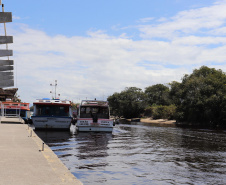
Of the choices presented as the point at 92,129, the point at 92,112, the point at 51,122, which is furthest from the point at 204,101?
the point at 51,122

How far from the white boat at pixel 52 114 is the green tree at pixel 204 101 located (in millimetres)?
34339

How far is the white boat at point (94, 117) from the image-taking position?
99.5 feet

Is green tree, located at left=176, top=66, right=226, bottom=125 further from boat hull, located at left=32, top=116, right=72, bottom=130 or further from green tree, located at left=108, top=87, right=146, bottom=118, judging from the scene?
green tree, located at left=108, top=87, right=146, bottom=118

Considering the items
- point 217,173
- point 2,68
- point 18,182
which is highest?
point 2,68

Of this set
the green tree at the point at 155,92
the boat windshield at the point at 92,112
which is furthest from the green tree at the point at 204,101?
the green tree at the point at 155,92

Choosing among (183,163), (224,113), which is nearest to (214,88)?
(224,113)

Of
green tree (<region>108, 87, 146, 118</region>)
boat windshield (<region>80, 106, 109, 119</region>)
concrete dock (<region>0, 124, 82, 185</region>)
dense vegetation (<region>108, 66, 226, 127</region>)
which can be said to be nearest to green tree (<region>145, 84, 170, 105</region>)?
green tree (<region>108, 87, 146, 118</region>)

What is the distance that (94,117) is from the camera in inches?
1310

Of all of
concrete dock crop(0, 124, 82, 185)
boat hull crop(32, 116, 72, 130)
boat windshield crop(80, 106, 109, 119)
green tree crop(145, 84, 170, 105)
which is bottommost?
concrete dock crop(0, 124, 82, 185)

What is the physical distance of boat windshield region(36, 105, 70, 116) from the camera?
109ft

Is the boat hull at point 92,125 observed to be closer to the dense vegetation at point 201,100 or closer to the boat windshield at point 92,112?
the boat windshield at point 92,112

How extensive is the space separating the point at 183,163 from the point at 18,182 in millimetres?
8437

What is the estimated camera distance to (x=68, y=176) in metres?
8.41

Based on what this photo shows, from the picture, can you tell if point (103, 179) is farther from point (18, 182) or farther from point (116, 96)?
point (116, 96)
